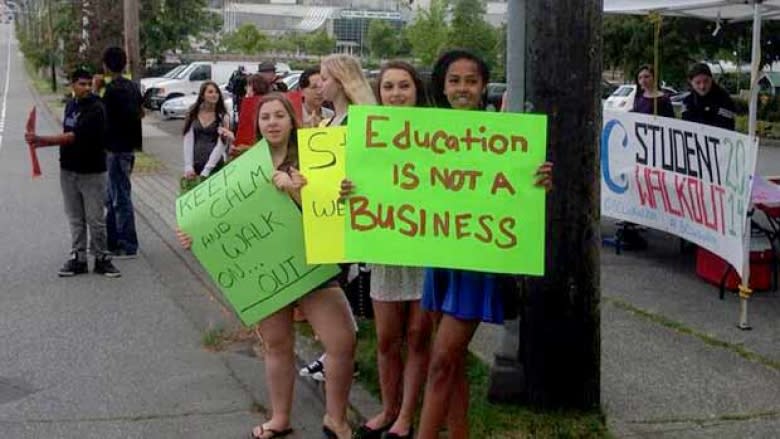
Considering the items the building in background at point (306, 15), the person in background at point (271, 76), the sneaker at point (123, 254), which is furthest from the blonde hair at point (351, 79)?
the building in background at point (306, 15)

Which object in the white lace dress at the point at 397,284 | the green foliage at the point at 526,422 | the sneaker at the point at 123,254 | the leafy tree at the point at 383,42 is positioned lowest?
the sneaker at the point at 123,254

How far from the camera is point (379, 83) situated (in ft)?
15.5

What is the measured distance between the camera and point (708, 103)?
9898mm

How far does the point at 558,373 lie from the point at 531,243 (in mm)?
1090

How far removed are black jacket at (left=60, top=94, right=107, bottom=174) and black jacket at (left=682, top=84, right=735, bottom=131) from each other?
550 centimetres

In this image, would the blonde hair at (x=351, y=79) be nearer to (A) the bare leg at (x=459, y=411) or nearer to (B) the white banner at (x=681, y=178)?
(A) the bare leg at (x=459, y=411)

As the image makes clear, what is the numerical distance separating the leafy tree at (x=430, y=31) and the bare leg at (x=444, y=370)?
46.8 m

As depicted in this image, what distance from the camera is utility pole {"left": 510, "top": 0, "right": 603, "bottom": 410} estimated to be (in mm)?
4824

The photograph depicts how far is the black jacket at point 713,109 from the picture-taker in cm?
986

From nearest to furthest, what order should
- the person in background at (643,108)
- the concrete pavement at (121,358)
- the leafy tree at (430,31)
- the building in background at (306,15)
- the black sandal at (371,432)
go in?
1. the black sandal at (371,432)
2. the concrete pavement at (121,358)
3. the person in background at (643,108)
4. the leafy tree at (430,31)
5. the building in background at (306,15)

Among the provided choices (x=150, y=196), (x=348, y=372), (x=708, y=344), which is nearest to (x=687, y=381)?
(x=708, y=344)

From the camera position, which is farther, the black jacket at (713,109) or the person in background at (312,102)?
the black jacket at (713,109)

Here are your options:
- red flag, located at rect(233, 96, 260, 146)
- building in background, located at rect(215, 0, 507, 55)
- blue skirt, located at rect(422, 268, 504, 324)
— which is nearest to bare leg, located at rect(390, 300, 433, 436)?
blue skirt, located at rect(422, 268, 504, 324)

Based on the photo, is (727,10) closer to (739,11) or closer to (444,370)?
(739,11)
